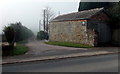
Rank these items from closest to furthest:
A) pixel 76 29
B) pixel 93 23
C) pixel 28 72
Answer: pixel 28 72 → pixel 93 23 → pixel 76 29

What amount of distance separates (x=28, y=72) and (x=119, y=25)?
699 inches

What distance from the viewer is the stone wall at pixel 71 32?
910 inches

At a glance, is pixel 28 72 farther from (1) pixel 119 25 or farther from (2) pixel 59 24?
(2) pixel 59 24

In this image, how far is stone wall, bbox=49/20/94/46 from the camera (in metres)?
23.1

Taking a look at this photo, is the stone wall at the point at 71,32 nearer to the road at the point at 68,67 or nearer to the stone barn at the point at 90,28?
the stone barn at the point at 90,28

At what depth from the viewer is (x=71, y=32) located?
87.1 feet

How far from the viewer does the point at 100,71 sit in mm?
9016

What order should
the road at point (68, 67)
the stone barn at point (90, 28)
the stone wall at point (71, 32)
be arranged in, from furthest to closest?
the stone wall at point (71, 32), the stone barn at point (90, 28), the road at point (68, 67)

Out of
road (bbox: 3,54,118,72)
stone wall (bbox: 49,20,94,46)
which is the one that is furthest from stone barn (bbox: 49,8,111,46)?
road (bbox: 3,54,118,72)

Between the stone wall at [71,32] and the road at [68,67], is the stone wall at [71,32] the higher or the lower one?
the higher one

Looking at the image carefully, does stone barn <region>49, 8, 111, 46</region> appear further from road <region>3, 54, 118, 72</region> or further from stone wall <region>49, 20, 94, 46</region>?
road <region>3, 54, 118, 72</region>

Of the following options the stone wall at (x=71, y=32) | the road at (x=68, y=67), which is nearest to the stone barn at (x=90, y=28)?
the stone wall at (x=71, y=32)

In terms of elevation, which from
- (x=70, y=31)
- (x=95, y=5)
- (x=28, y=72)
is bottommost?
(x=28, y=72)

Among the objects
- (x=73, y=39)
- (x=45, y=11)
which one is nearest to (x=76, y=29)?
(x=73, y=39)
